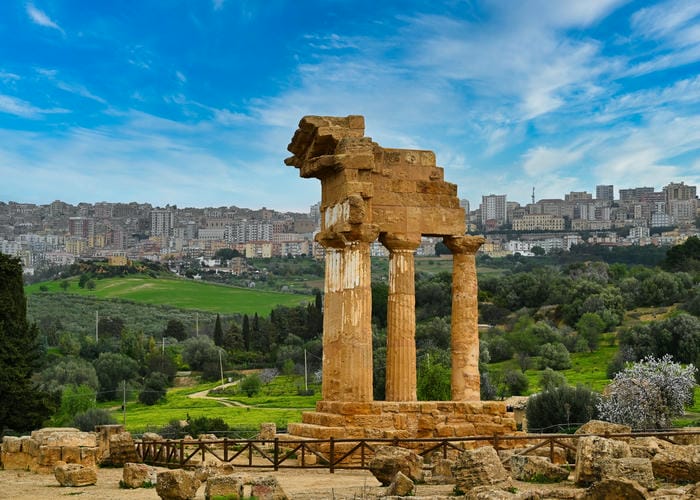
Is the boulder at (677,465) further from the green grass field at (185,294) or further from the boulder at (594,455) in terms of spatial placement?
the green grass field at (185,294)

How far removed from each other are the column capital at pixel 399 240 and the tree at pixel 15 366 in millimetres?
20957

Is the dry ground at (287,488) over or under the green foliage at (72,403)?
over

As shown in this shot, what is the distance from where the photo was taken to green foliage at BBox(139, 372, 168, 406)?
268 feet

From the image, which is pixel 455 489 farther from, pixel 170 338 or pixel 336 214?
pixel 170 338

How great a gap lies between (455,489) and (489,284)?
A: 3792 inches

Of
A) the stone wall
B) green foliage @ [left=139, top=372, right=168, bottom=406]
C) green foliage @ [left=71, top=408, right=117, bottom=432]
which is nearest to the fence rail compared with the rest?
the stone wall

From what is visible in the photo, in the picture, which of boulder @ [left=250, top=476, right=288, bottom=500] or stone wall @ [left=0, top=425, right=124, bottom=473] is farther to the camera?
stone wall @ [left=0, top=425, right=124, bottom=473]

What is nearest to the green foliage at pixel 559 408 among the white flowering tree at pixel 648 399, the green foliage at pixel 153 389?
the white flowering tree at pixel 648 399

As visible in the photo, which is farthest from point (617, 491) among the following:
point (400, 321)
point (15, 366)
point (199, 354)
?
point (199, 354)

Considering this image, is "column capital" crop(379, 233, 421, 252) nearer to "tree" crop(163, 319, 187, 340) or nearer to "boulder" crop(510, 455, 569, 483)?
"boulder" crop(510, 455, 569, 483)

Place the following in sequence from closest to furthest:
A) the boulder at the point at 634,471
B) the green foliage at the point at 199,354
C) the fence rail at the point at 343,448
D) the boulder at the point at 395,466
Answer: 1. the boulder at the point at 634,471
2. the boulder at the point at 395,466
3. the fence rail at the point at 343,448
4. the green foliage at the point at 199,354

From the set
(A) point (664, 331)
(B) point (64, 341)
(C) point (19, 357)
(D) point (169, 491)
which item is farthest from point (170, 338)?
(D) point (169, 491)

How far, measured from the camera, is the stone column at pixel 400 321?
25.8 metres

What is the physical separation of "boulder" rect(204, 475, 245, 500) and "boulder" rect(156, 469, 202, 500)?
48 centimetres
